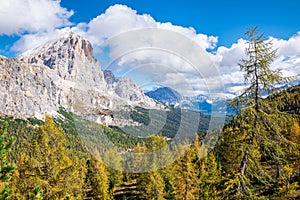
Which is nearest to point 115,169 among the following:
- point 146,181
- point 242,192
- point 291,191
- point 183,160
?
point 146,181

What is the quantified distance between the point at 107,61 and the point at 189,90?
718 cm

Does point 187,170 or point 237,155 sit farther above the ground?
point 237,155

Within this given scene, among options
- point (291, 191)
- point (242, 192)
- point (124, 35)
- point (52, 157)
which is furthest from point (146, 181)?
point (242, 192)

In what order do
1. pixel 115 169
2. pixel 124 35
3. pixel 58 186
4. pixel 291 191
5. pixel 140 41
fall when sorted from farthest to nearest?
1. pixel 115 169
2. pixel 291 191
3. pixel 140 41
4. pixel 124 35
5. pixel 58 186

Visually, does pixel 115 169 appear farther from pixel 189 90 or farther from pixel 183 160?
pixel 189 90

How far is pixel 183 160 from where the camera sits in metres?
29.2

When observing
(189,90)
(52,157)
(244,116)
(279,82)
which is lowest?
(52,157)

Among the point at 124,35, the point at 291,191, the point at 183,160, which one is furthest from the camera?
the point at 183,160

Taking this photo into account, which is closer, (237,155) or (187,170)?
(237,155)

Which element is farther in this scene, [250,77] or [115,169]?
[115,169]

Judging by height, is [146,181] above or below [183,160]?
below

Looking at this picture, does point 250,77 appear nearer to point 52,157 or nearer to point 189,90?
point 189,90

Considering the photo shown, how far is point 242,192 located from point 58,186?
11995 mm

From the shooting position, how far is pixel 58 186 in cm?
1661
